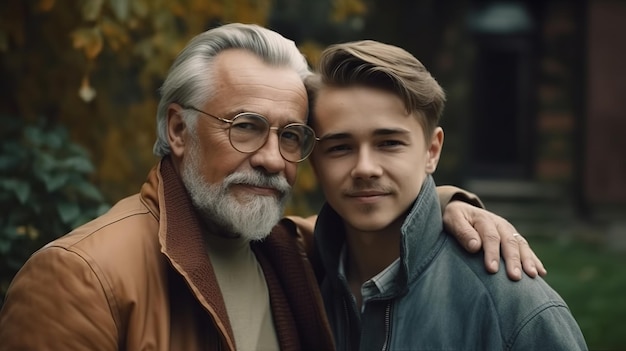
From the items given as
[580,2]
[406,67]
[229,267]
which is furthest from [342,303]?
[580,2]

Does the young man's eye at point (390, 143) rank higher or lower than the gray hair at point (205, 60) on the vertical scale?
lower

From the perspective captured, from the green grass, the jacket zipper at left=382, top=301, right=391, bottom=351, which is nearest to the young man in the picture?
the jacket zipper at left=382, top=301, right=391, bottom=351

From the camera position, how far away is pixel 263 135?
2553 millimetres

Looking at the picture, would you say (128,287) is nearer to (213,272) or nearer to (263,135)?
(213,272)

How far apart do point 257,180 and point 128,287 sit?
508mm

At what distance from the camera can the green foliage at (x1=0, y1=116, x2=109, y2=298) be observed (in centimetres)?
340

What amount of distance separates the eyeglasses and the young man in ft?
0.15

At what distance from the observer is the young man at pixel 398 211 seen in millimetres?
2387

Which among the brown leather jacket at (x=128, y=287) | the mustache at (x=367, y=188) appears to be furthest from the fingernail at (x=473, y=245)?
the brown leather jacket at (x=128, y=287)

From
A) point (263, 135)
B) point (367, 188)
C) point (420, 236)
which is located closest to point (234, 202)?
point (263, 135)

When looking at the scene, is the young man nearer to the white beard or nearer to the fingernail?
the fingernail

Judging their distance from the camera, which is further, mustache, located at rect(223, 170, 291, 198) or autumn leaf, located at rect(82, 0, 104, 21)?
autumn leaf, located at rect(82, 0, 104, 21)

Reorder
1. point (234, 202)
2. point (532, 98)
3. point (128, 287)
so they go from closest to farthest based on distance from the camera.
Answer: point (128, 287), point (234, 202), point (532, 98)

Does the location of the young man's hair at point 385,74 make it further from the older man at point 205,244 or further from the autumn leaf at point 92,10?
the autumn leaf at point 92,10
